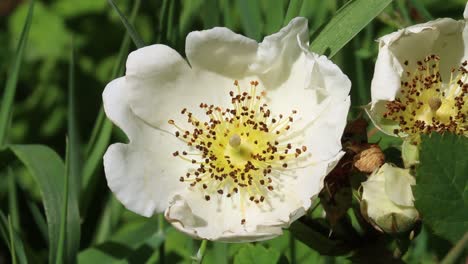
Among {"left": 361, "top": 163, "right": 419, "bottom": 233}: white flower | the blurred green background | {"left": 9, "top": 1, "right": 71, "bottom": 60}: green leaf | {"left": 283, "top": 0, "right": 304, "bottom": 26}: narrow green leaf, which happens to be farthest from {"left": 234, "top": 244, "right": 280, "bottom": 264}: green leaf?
{"left": 9, "top": 1, "right": 71, "bottom": 60}: green leaf

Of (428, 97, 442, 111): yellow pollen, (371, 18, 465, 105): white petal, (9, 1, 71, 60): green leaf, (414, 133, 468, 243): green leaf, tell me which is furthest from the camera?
(9, 1, 71, 60): green leaf

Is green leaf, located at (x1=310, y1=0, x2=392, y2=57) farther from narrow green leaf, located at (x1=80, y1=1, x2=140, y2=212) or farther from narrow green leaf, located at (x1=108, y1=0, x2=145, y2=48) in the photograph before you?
narrow green leaf, located at (x1=80, y1=1, x2=140, y2=212)

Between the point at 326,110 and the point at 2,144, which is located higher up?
the point at 326,110

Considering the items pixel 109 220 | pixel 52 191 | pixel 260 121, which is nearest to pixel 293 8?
pixel 260 121

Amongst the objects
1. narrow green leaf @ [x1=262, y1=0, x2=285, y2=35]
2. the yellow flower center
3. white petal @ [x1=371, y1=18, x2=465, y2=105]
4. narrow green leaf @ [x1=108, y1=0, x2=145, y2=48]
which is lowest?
the yellow flower center

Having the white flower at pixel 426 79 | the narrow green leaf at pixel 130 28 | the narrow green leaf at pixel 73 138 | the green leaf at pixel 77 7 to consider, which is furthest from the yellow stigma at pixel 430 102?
the green leaf at pixel 77 7

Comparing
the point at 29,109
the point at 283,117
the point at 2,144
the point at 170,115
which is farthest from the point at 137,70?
the point at 29,109

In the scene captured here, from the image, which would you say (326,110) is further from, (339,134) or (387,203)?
(387,203)
